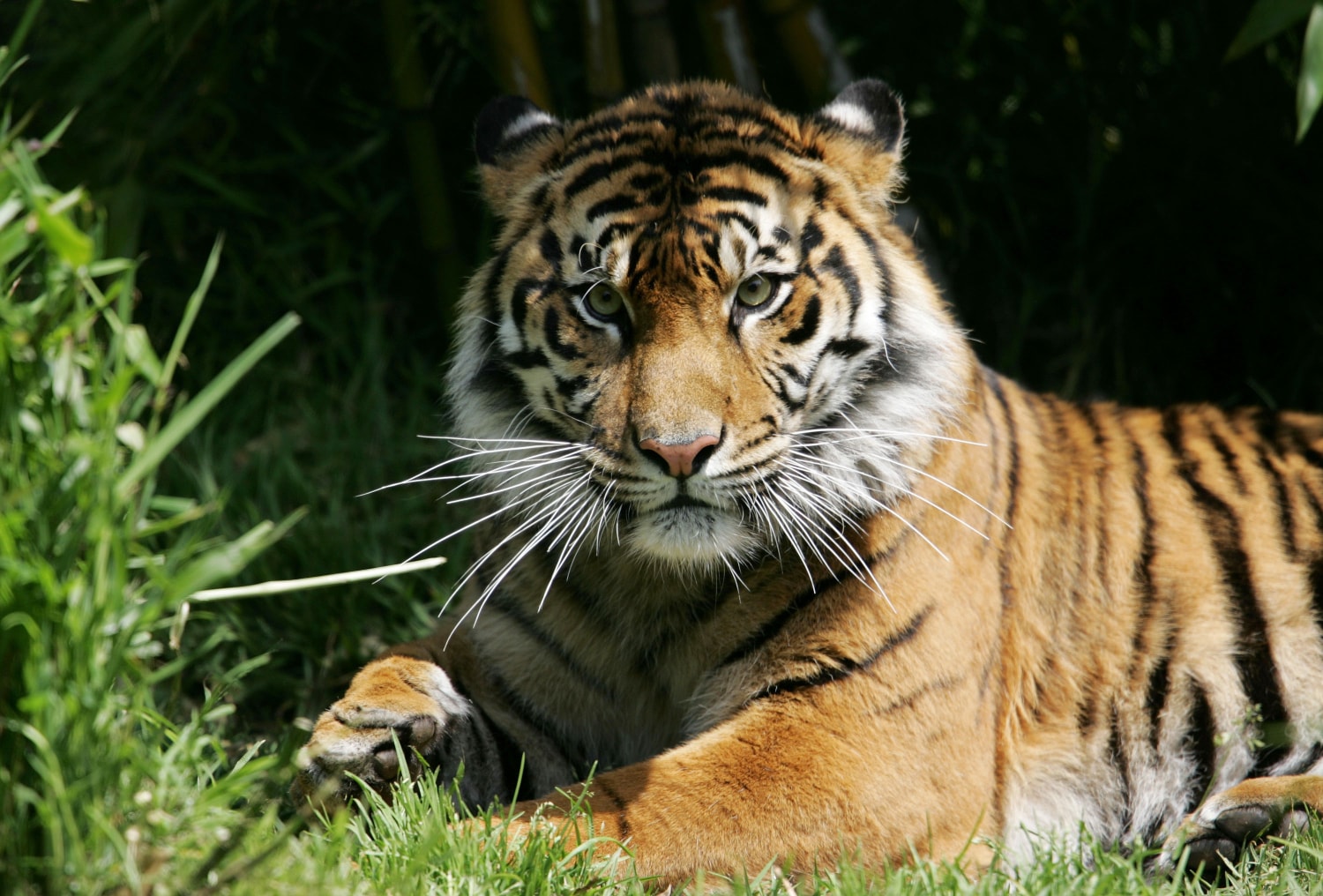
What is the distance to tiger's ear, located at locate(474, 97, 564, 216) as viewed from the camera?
2.60 m

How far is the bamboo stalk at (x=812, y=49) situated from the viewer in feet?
11.8

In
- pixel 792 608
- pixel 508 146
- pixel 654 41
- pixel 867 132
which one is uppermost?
pixel 654 41

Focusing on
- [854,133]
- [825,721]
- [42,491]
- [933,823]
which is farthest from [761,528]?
[42,491]

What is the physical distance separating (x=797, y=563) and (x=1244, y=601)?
965 millimetres

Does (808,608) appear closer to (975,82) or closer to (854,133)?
(854,133)

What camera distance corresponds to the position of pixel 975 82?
405cm

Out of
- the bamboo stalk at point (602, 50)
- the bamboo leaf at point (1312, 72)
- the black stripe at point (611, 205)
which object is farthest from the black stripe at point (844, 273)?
the bamboo stalk at point (602, 50)

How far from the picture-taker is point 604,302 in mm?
2297

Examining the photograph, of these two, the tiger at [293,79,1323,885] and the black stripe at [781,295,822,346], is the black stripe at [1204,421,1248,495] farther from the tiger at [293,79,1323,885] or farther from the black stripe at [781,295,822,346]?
the black stripe at [781,295,822,346]

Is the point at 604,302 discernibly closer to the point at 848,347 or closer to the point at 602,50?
the point at 848,347

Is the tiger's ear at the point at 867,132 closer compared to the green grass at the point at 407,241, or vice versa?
the tiger's ear at the point at 867,132

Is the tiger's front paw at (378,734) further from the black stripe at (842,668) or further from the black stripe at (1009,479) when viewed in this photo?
the black stripe at (1009,479)

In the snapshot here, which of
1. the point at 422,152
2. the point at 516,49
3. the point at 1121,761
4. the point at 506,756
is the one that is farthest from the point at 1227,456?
the point at 422,152

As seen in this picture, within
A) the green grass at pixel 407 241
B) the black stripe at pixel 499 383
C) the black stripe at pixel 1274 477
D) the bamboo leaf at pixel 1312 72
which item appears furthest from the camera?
the green grass at pixel 407 241
